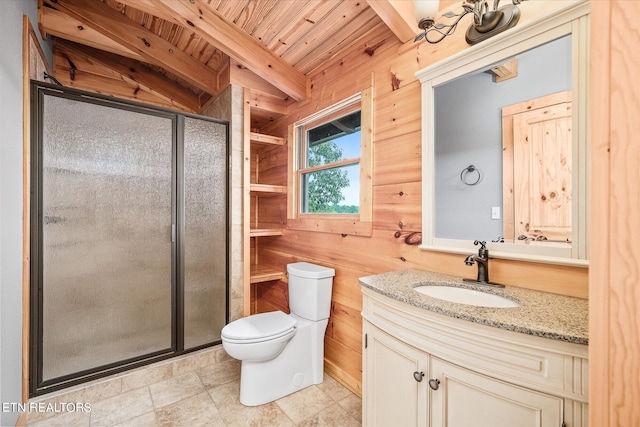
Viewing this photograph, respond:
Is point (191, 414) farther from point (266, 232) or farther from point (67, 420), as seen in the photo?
point (266, 232)

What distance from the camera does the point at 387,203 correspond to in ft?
5.74

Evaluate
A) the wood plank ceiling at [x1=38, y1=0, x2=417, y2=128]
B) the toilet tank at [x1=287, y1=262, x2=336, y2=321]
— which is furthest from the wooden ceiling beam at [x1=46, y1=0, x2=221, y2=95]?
the toilet tank at [x1=287, y1=262, x2=336, y2=321]

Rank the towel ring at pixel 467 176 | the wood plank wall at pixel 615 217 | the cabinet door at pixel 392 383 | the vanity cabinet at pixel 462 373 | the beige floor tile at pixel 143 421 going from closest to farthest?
the wood plank wall at pixel 615 217 → the vanity cabinet at pixel 462 373 → the cabinet door at pixel 392 383 → the towel ring at pixel 467 176 → the beige floor tile at pixel 143 421

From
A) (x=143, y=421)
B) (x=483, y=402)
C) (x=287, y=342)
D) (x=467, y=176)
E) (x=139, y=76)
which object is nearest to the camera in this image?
(x=483, y=402)

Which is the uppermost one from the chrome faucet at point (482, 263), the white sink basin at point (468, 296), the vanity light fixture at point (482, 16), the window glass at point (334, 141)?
the vanity light fixture at point (482, 16)

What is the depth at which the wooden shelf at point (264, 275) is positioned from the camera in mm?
2527

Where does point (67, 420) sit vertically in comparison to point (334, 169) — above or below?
below

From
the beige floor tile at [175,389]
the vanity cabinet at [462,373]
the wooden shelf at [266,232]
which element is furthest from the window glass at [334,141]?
the beige floor tile at [175,389]

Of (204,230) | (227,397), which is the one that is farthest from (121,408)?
(204,230)

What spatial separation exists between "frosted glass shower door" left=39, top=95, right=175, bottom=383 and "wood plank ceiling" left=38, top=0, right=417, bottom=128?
27.9 inches

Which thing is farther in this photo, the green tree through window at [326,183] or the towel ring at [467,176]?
the green tree through window at [326,183]

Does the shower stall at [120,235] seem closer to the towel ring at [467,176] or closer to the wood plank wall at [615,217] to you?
the towel ring at [467,176]

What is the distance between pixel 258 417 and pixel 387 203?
1.50m

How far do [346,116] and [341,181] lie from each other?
1.60 ft
